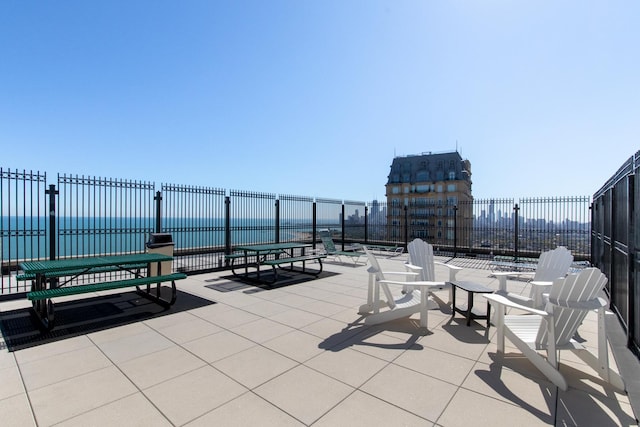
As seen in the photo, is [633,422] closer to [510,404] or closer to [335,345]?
[510,404]

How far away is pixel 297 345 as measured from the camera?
3455 millimetres

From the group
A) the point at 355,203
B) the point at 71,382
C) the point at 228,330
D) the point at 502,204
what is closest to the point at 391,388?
the point at 228,330

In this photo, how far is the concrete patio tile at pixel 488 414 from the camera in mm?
2117

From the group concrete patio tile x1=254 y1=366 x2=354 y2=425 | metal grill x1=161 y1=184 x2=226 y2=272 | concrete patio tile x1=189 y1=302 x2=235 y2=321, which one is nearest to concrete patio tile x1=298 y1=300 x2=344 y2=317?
concrete patio tile x1=189 y1=302 x2=235 y2=321

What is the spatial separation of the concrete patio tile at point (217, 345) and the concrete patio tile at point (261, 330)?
112 millimetres

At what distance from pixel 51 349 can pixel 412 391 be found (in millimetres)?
3875

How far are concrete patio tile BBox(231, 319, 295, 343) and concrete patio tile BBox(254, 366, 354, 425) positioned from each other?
3.15 ft

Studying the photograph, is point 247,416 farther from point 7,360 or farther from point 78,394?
point 7,360

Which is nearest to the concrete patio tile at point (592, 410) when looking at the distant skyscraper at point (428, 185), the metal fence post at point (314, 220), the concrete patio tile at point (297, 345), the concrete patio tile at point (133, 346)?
the concrete patio tile at point (297, 345)

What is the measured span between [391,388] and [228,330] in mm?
2275

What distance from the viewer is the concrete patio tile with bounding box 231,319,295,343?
369 cm

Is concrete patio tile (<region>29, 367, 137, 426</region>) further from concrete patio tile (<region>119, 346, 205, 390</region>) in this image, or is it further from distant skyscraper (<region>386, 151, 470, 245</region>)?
distant skyscraper (<region>386, 151, 470, 245</region>)

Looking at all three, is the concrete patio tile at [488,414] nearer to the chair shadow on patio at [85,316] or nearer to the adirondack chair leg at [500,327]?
the adirondack chair leg at [500,327]

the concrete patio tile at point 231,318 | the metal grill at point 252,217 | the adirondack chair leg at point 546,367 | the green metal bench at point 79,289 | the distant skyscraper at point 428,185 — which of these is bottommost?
the concrete patio tile at point 231,318
